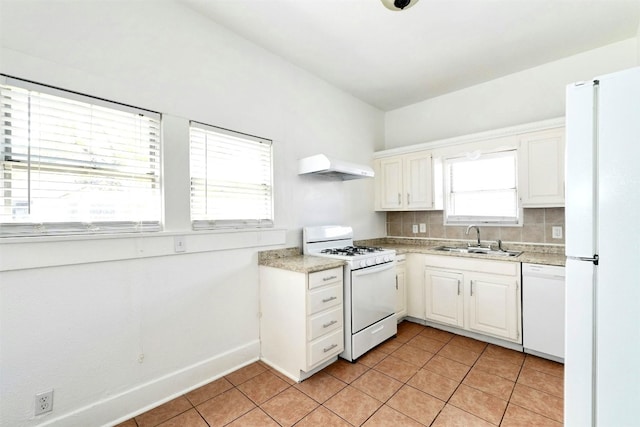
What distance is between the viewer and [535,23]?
2369 millimetres

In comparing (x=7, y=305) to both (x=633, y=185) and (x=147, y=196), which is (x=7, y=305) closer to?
(x=147, y=196)

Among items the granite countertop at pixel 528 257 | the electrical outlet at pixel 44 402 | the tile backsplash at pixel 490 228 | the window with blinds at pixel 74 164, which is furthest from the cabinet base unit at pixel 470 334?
the electrical outlet at pixel 44 402

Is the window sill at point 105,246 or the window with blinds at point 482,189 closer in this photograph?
the window sill at point 105,246

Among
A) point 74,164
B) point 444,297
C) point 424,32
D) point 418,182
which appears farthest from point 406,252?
point 74,164

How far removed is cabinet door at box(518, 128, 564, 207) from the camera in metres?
2.69

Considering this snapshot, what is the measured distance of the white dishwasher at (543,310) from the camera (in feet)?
7.97

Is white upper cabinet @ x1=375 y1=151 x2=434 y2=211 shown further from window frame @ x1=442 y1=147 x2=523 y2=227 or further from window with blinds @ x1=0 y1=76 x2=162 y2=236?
window with blinds @ x1=0 y1=76 x2=162 y2=236

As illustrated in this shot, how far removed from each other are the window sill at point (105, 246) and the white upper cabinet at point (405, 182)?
2.20m

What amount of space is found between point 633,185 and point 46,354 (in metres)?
2.87

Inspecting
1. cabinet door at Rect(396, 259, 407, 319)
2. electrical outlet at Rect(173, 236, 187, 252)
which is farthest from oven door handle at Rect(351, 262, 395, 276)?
electrical outlet at Rect(173, 236, 187, 252)

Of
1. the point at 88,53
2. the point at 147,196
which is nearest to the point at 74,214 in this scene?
the point at 147,196

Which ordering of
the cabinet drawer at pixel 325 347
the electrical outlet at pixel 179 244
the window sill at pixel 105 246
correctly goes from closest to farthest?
1. the window sill at pixel 105 246
2. the electrical outlet at pixel 179 244
3. the cabinet drawer at pixel 325 347

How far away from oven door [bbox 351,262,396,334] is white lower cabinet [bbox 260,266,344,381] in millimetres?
139

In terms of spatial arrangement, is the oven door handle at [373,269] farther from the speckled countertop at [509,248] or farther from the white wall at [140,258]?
the white wall at [140,258]
